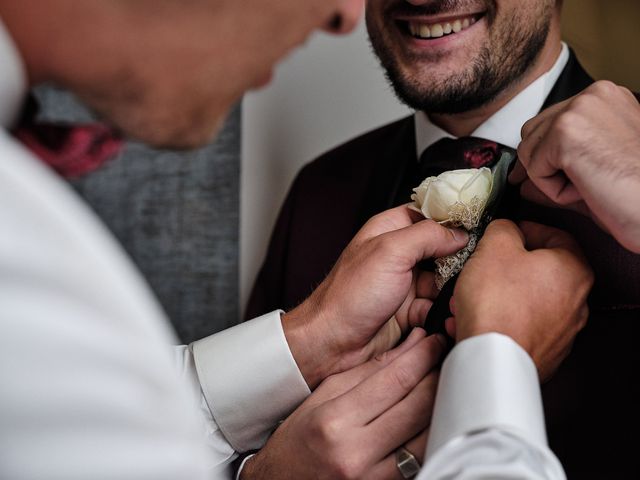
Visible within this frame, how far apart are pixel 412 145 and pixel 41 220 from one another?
0.81m

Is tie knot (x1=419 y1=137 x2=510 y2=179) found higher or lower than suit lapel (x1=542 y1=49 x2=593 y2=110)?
lower

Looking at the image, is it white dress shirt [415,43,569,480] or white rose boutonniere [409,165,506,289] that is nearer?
white dress shirt [415,43,569,480]

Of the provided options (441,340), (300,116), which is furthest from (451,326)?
(300,116)

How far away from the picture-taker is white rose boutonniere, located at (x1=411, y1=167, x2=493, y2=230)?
850 mm

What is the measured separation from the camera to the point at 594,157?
75 cm

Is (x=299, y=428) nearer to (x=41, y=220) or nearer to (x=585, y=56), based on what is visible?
(x=41, y=220)

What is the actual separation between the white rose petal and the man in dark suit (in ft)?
0.26

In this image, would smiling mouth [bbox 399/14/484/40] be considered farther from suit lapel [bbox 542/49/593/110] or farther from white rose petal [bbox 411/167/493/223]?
white rose petal [bbox 411/167/493/223]

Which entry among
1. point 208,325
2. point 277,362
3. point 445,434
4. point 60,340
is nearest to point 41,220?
point 60,340

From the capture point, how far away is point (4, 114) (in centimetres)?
56

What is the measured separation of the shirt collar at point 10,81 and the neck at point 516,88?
676 mm

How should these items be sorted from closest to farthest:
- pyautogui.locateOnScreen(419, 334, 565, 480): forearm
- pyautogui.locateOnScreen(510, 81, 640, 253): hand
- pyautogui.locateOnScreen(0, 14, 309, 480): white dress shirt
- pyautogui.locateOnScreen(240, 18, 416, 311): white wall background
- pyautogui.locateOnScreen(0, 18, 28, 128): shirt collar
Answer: pyautogui.locateOnScreen(0, 14, 309, 480): white dress shirt → pyautogui.locateOnScreen(0, 18, 28, 128): shirt collar → pyautogui.locateOnScreen(419, 334, 565, 480): forearm → pyautogui.locateOnScreen(510, 81, 640, 253): hand → pyautogui.locateOnScreen(240, 18, 416, 311): white wall background

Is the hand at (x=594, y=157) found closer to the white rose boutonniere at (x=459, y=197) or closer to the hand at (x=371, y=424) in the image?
the white rose boutonniere at (x=459, y=197)

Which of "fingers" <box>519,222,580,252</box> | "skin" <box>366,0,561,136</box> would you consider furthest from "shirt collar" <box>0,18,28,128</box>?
"skin" <box>366,0,561,136</box>
